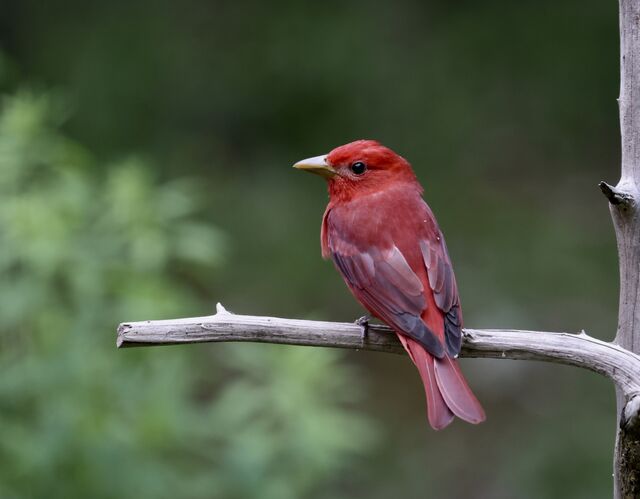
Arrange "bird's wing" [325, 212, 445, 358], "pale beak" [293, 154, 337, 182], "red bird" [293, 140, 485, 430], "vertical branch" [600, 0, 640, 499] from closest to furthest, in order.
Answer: "vertical branch" [600, 0, 640, 499] → "red bird" [293, 140, 485, 430] → "bird's wing" [325, 212, 445, 358] → "pale beak" [293, 154, 337, 182]

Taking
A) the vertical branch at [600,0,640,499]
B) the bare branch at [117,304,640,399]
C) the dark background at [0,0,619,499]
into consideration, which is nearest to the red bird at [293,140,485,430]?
the bare branch at [117,304,640,399]

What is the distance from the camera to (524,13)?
307 inches

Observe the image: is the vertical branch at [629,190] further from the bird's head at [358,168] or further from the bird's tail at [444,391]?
the bird's head at [358,168]

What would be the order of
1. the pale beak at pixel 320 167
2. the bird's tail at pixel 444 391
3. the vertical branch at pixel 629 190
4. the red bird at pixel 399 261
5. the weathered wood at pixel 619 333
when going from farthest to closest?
the pale beak at pixel 320 167 < the red bird at pixel 399 261 < the bird's tail at pixel 444 391 < the vertical branch at pixel 629 190 < the weathered wood at pixel 619 333

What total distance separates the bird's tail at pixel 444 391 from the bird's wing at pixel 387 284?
0.03 metres

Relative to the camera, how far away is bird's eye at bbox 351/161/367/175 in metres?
3.94

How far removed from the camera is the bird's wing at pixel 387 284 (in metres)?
3.35

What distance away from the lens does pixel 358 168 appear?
395cm

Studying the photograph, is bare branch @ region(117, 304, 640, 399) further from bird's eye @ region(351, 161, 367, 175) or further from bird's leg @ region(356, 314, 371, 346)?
bird's eye @ region(351, 161, 367, 175)

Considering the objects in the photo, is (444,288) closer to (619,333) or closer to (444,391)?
(444,391)

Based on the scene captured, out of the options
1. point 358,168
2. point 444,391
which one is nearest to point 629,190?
point 444,391

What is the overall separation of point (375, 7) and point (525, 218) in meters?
1.79

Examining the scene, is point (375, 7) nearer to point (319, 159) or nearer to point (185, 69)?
point (185, 69)

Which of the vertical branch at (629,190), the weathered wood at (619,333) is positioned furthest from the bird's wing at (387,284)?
the vertical branch at (629,190)
